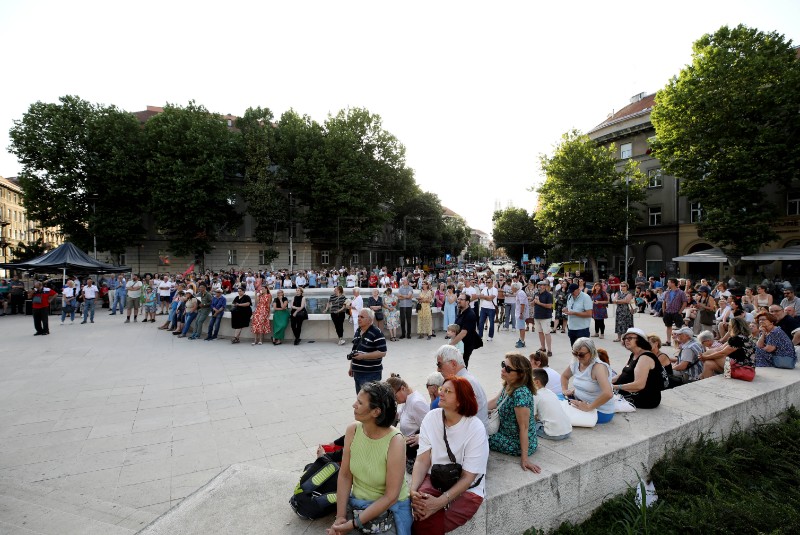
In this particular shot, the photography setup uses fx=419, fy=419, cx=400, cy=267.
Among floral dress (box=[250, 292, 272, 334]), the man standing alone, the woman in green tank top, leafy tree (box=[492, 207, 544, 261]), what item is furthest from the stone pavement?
leafy tree (box=[492, 207, 544, 261])

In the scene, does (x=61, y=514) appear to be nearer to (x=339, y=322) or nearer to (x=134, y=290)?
(x=339, y=322)

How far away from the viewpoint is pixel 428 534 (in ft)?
9.55

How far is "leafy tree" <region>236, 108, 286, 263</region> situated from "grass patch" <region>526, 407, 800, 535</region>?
3874 centimetres

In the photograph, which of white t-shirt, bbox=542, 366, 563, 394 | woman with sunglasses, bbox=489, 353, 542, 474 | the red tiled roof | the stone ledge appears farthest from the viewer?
the red tiled roof

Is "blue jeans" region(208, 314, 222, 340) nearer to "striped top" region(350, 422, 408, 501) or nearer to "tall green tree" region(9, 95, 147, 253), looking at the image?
"striped top" region(350, 422, 408, 501)

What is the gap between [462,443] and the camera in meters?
3.10

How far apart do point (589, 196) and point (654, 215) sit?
7.81 meters

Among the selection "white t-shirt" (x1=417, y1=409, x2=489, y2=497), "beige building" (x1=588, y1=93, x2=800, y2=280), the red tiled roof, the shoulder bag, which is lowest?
the shoulder bag

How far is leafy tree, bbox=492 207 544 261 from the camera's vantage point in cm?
5834

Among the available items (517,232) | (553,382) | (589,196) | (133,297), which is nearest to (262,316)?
(133,297)

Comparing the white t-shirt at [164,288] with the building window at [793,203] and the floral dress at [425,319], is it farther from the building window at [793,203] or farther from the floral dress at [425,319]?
the building window at [793,203]

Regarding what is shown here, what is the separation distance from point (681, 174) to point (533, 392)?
30370 millimetres

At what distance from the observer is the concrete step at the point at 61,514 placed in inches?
152

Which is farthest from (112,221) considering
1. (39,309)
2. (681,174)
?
(681,174)
